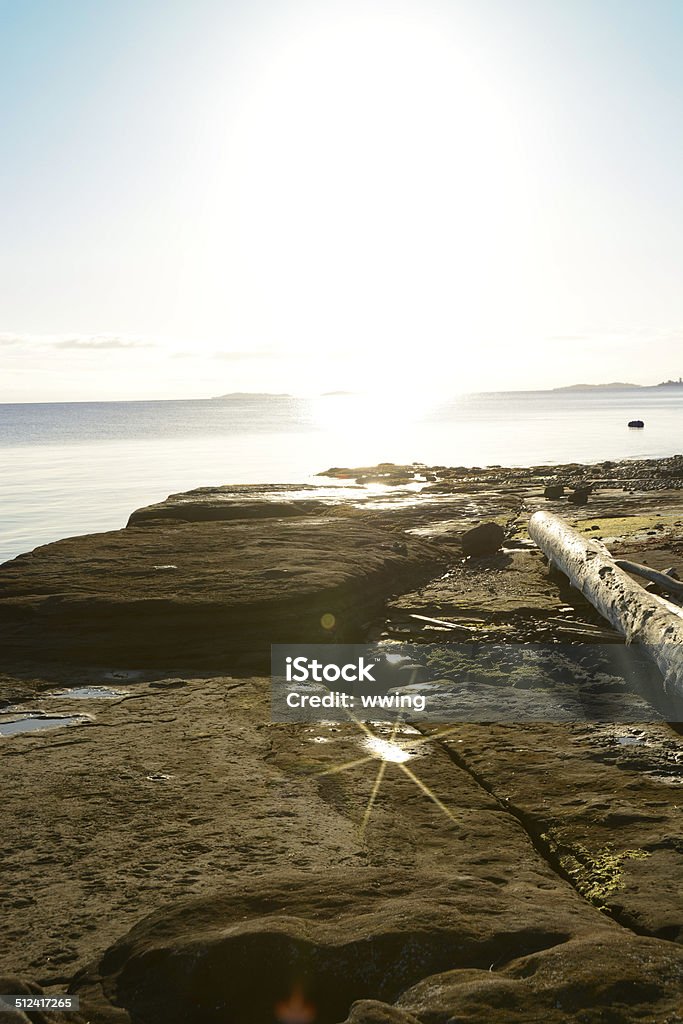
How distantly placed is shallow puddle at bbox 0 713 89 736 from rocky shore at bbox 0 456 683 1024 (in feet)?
0.13

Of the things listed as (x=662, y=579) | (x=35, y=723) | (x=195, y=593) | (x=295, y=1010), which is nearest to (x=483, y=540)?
(x=662, y=579)

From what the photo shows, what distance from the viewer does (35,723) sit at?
20.2 ft

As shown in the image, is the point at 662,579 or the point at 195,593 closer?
the point at 662,579

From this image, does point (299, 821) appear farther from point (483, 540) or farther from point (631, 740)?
point (483, 540)

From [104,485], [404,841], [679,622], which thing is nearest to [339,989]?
[404,841]

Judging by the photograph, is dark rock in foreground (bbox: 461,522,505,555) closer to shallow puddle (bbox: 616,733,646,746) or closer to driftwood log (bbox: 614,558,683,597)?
driftwood log (bbox: 614,558,683,597)

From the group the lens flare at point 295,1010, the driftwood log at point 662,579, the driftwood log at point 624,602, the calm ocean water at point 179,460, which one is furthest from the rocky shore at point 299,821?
the calm ocean water at point 179,460

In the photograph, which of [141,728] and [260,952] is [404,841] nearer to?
[260,952]

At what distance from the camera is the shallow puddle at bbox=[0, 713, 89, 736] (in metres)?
6.01

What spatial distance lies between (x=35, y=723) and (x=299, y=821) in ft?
8.59

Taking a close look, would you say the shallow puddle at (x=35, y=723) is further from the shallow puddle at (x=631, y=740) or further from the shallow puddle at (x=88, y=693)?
the shallow puddle at (x=631, y=740)

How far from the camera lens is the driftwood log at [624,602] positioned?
6.41 meters

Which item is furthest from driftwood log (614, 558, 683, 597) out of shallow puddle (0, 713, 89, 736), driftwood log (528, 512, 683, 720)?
shallow puddle (0, 713, 89, 736)

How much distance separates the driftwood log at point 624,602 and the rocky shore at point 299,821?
256 mm
